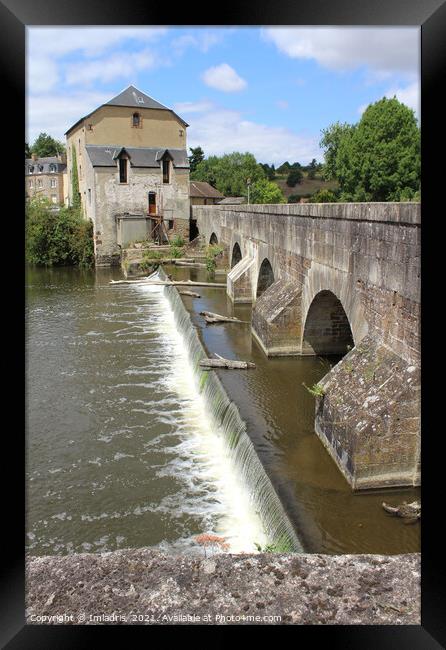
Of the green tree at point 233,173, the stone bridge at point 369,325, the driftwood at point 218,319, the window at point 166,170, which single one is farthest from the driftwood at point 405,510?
the green tree at point 233,173

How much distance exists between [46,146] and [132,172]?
174 ft

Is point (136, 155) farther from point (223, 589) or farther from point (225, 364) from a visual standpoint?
point (223, 589)

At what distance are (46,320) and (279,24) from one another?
64.4 ft

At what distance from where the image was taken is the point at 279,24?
2.08 metres

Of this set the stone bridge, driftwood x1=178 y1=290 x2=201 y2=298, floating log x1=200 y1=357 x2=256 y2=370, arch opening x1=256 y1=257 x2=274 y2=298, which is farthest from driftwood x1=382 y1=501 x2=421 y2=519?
driftwood x1=178 y1=290 x2=201 y2=298

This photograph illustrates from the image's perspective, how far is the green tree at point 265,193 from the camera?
58844 mm

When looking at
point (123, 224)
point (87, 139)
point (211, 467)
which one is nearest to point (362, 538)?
point (211, 467)

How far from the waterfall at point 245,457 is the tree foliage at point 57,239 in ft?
78.4

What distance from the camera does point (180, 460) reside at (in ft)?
30.5

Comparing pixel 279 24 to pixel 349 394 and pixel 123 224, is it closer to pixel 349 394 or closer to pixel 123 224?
pixel 349 394

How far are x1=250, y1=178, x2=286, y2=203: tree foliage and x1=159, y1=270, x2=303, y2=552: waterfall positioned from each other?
1834 inches

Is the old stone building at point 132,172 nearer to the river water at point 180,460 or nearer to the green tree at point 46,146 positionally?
the river water at point 180,460

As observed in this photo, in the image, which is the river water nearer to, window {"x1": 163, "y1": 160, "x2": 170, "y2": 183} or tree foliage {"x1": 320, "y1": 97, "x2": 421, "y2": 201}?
window {"x1": 163, "y1": 160, "x2": 170, "y2": 183}

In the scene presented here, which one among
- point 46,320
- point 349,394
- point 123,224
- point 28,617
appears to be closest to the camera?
point 28,617
